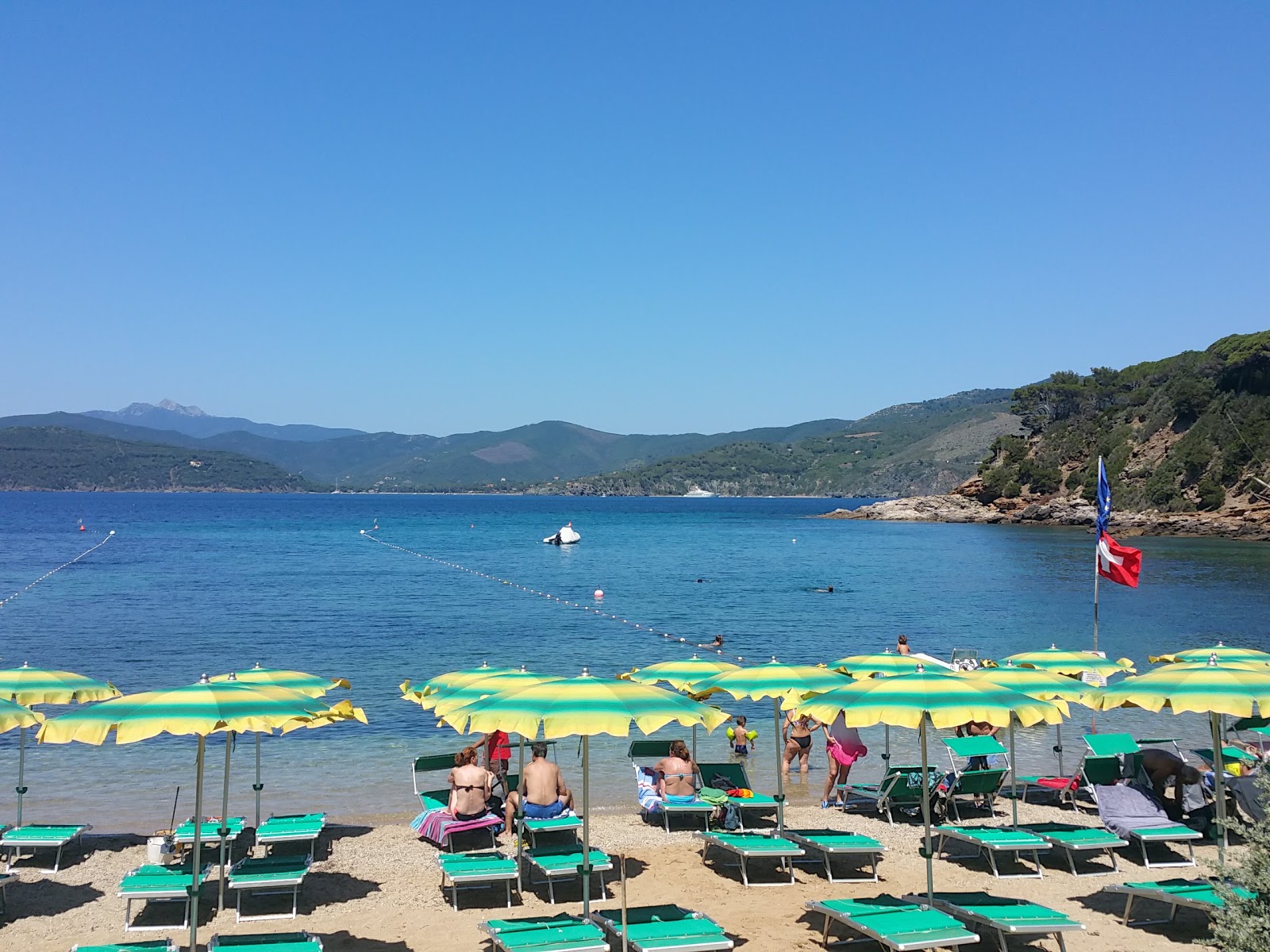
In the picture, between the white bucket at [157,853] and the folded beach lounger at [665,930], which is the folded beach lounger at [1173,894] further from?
the white bucket at [157,853]

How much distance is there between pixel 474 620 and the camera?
37188mm

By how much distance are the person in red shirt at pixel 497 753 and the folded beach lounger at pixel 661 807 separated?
172 cm

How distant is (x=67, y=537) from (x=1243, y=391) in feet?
340

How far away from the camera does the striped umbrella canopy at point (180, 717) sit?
714 centimetres

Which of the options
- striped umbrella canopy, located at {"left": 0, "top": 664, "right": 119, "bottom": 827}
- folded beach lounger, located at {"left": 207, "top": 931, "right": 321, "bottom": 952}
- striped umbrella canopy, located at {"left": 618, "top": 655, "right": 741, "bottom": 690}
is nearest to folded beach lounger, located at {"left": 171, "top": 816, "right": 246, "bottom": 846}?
striped umbrella canopy, located at {"left": 0, "top": 664, "right": 119, "bottom": 827}

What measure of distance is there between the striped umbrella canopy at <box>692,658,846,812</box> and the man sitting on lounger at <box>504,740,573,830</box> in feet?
5.70

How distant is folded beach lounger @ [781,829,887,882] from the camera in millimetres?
10227

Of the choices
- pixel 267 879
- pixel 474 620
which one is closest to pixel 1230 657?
pixel 267 879

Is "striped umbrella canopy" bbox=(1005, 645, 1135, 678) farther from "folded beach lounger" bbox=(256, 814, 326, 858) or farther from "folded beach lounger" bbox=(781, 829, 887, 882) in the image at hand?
"folded beach lounger" bbox=(256, 814, 326, 858)

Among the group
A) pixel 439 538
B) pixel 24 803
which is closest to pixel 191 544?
pixel 439 538

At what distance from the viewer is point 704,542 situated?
312ft

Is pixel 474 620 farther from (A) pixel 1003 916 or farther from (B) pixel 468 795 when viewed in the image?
(A) pixel 1003 916

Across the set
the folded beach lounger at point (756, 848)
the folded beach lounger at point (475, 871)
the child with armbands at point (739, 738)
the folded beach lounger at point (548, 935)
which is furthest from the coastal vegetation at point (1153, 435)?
the folded beach lounger at point (548, 935)

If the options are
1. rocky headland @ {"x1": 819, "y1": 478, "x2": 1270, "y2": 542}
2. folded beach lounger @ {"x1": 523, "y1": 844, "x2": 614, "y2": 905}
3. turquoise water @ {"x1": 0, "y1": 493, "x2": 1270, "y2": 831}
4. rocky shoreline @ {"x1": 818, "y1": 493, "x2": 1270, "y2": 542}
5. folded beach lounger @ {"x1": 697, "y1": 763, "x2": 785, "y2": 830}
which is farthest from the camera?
rocky headland @ {"x1": 819, "y1": 478, "x2": 1270, "y2": 542}
